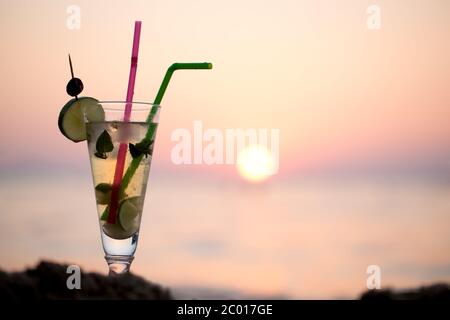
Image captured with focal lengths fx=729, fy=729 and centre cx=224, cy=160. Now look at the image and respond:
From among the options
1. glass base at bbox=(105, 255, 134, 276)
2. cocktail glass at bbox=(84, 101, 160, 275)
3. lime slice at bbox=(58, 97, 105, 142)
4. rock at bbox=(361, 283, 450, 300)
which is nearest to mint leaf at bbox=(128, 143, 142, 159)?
cocktail glass at bbox=(84, 101, 160, 275)

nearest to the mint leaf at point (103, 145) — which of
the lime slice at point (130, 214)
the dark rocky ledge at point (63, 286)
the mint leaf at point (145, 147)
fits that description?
the mint leaf at point (145, 147)

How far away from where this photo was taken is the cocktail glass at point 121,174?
3.31m

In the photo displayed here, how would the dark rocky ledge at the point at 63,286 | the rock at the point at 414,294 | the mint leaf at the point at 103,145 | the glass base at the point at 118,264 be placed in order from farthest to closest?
the mint leaf at the point at 103,145 → the glass base at the point at 118,264 → the rock at the point at 414,294 → the dark rocky ledge at the point at 63,286

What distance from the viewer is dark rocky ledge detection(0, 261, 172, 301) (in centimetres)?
286

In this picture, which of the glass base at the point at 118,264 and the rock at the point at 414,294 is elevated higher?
the glass base at the point at 118,264

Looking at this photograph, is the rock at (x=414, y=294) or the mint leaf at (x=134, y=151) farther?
the mint leaf at (x=134, y=151)

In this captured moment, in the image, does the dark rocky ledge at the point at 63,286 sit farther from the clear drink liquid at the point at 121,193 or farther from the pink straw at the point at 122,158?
the pink straw at the point at 122,158

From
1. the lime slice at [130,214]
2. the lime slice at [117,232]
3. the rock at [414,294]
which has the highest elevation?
the lime slice at [130,214]

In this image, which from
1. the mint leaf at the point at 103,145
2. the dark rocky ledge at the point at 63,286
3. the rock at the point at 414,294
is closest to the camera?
the dark rocky ledge at the point at 63,286

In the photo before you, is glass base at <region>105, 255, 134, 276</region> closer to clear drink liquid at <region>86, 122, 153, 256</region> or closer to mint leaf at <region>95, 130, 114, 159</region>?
clear drink liquid at <region>86, 122, 153, 256</region>

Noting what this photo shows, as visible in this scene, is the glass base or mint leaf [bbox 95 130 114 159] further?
mint leaf [bbox 95 130 114 159]
